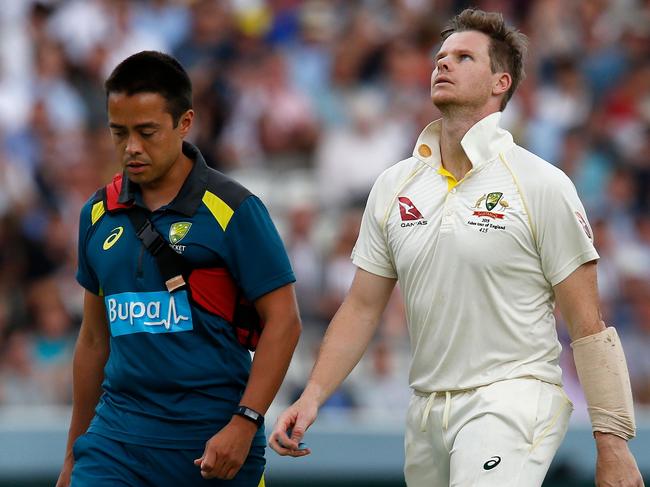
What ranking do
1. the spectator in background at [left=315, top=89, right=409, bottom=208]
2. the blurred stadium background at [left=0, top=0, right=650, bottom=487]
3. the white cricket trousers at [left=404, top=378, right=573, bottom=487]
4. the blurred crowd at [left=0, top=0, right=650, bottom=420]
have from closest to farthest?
the white cricket trousers at [left=404, top=378, right=573, bottom=487]
the blurred stadium background at [left=0, top=0, right=650, bottom=487]
the blurred crowd at [left=0, top=0, right=650, bottom=420]
the spectator in background at [left=315, top=89, right=409, bottom=208]

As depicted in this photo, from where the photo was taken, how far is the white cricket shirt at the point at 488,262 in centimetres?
522

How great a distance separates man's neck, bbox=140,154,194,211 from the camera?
546 cm

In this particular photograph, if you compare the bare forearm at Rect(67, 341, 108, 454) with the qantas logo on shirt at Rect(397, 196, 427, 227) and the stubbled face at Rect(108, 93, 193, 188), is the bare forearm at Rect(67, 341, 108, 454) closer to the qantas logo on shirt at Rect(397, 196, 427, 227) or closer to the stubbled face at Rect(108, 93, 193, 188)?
the stubbled face at Rect(108, 93, 193, 188)

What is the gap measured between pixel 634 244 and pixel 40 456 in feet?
18.3

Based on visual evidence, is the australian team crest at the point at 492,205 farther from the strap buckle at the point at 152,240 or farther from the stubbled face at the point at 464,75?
the strap buckle at the point at 152,240

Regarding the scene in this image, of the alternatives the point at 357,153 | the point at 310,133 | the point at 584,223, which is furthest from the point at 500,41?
the point at 310,133

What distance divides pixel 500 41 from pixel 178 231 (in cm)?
154

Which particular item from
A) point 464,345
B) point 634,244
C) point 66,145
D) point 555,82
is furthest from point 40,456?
point 555,82

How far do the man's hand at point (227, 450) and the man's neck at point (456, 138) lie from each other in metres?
1.35

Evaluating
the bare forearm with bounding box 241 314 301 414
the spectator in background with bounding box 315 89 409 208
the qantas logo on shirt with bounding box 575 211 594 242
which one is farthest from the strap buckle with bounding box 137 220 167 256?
the spectator in background with bounding box 315 89 409 208

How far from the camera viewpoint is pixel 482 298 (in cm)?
528

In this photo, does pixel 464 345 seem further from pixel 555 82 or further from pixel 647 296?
pixel 555 82

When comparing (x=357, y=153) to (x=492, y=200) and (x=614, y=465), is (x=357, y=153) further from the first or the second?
(x=614, y=465)

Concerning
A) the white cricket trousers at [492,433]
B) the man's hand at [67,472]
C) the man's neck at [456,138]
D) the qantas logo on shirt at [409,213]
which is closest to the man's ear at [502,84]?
the man's neck at [456,138]
